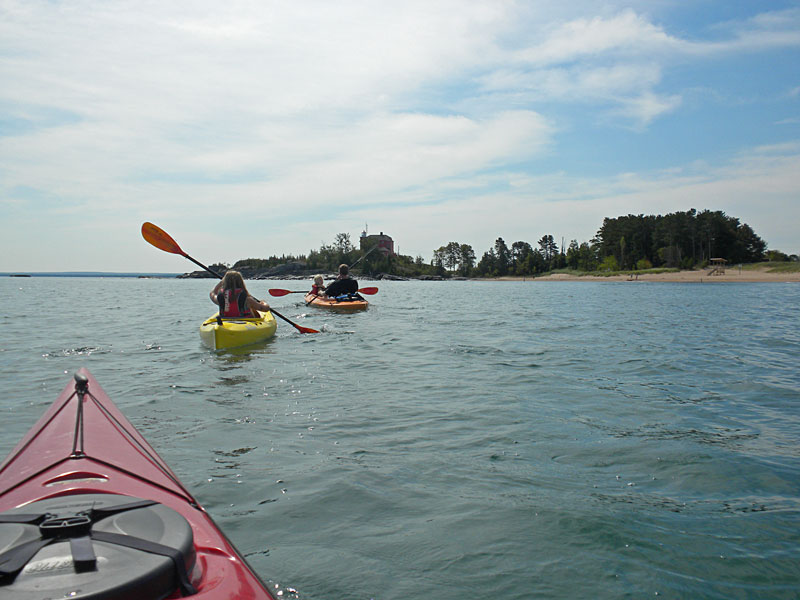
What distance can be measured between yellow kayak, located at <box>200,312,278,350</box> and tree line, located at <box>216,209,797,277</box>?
3349 centimetres

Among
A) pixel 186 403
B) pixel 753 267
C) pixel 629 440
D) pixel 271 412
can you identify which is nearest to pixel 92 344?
pixel 186 403

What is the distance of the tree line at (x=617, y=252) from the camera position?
7112 cm

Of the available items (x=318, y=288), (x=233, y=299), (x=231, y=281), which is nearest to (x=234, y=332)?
(x=233, y=299)

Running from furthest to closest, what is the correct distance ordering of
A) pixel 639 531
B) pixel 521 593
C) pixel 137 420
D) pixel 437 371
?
pixel 437 371
pixel 137 420
pixel 639 531
pixel 521 593

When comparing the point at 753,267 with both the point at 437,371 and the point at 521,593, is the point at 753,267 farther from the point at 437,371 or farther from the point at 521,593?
the point at 521,593

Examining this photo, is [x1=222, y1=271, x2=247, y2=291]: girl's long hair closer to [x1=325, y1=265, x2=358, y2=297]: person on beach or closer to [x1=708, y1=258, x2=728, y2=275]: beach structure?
[x1=325, y1=265, x2=358, y2=297]: person on beach

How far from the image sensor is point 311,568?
2.61m

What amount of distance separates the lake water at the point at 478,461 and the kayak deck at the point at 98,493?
770mm

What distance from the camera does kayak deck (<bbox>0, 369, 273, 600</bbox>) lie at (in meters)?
1.37

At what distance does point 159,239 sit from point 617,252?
8431 cm

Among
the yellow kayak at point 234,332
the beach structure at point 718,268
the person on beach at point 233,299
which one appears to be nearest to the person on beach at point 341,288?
the yellow kayak at point 234,332

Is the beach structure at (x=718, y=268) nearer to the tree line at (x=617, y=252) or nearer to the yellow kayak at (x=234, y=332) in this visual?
the tree line at (x=617, y=252)

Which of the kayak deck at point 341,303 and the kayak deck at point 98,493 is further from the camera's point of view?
the kayak deck at point 341,303

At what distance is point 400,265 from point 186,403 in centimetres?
11408
